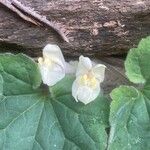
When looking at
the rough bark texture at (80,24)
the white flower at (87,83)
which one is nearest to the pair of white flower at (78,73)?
the white flower at (87,83)

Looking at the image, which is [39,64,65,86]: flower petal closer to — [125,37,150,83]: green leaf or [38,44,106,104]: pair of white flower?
[38,44,106,104]: pair of white flower

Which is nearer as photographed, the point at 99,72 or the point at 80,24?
the point at 99,72

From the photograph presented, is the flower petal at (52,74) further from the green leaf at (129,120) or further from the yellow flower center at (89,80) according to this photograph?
the green leaf at (129,120)

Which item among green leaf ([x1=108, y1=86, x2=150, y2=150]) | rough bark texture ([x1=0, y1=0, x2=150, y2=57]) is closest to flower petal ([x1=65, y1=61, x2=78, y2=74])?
rough bark texture ([x1=0, y1=0, x2=150, y2=57])

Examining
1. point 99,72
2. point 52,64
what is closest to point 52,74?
point 52,64

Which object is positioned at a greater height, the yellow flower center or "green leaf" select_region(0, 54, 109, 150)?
the yellow flower center

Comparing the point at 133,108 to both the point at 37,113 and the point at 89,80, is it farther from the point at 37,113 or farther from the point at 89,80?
the point at 37,113
